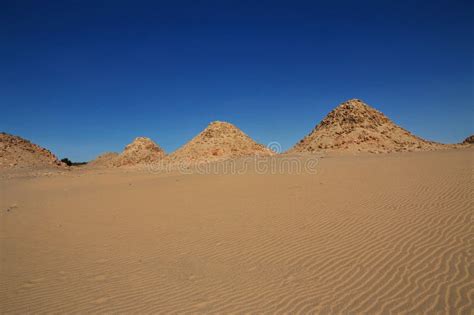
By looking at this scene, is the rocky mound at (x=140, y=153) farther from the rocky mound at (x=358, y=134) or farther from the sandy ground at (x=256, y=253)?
the sandy ground at (x=256, y=253)

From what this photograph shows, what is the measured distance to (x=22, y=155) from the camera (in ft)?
102

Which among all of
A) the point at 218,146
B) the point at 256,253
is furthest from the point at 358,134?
the point at 256,253

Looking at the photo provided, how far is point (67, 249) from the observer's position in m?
7.22

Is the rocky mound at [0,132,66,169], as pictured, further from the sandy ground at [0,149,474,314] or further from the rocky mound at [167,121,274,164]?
the sandy ground at [0,149,474,314]

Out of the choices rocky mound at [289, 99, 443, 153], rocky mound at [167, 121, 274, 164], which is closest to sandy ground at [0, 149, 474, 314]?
rocky mound at [289, 99, 443, 153]

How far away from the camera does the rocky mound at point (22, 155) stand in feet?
94.5

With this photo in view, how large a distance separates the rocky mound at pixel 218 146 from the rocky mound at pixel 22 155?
524 inches

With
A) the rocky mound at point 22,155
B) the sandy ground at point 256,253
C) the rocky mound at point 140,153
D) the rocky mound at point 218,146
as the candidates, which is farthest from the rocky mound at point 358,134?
the rocky mound at point 22,155

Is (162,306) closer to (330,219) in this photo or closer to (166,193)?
(330,219)

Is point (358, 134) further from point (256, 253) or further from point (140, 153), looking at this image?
point (140, 153)

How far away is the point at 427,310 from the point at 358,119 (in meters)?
33.2

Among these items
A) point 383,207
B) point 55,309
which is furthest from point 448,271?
point 55,309

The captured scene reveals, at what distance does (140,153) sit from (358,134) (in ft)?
104

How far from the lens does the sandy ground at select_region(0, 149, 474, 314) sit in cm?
458
